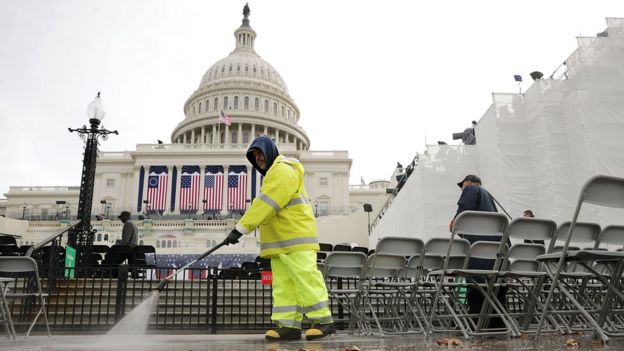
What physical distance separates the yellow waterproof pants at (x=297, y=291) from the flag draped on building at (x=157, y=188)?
56.2m

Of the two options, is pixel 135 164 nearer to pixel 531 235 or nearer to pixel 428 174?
pixel 428 174

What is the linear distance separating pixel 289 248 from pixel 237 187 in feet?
188

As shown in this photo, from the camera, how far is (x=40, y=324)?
7.85 meters

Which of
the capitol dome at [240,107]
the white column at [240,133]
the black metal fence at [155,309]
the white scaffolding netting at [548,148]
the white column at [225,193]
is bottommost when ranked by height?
the black metal fence at [155,309]

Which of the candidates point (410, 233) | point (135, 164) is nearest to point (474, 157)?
point (410, 233)

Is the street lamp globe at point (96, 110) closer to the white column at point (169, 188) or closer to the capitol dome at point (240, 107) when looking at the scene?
the white column at point (169, 188)

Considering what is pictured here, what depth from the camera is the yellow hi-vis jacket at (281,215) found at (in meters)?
4.93

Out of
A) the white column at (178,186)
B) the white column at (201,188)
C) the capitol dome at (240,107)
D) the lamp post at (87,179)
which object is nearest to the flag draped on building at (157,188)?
the white column at (178,186)

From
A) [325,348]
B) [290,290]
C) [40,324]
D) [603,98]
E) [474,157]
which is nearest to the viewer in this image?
[325,348]

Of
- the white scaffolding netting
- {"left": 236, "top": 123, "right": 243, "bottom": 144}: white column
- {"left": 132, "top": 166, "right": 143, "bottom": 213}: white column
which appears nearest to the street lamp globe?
the white scaffolding netting

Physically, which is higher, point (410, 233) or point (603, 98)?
point (603, 98)

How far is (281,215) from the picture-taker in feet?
16.9

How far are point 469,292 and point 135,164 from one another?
6460 centimetres

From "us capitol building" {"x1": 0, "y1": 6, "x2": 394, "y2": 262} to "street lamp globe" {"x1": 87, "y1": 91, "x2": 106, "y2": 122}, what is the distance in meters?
23.3
